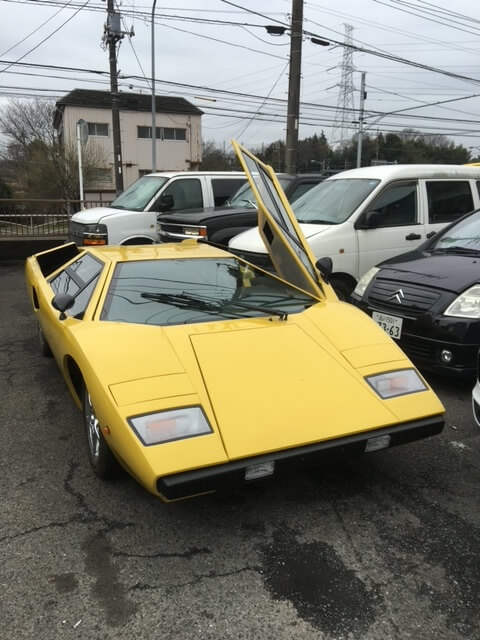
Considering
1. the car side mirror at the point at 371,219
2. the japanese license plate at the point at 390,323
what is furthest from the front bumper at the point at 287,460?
the car side mirror at the point at 371,219

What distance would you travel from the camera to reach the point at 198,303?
11.0 feet

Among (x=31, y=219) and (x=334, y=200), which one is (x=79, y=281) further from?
(x=31, y=219)

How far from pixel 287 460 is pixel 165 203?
7007 mm

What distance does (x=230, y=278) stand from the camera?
379 cm

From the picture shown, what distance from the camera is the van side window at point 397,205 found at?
6.18m

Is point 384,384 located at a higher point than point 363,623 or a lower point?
higher

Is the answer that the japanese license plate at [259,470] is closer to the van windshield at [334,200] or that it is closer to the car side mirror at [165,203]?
the van windshield at [334,200]

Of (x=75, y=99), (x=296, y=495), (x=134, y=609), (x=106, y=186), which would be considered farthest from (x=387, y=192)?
(x=75, y=99)

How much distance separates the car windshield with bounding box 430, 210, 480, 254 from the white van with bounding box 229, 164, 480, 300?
0.91 metres

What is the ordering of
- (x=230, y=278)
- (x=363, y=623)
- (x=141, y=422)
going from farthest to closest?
(x=230, y=278) < (x=141, y=422) < (x=363, y=623)

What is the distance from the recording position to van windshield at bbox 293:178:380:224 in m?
6.18

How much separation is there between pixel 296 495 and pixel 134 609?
1.08m

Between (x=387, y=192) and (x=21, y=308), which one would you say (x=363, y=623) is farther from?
(x=21, y=308)

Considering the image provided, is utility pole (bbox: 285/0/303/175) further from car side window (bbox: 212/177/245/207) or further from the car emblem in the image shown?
the car emblem
